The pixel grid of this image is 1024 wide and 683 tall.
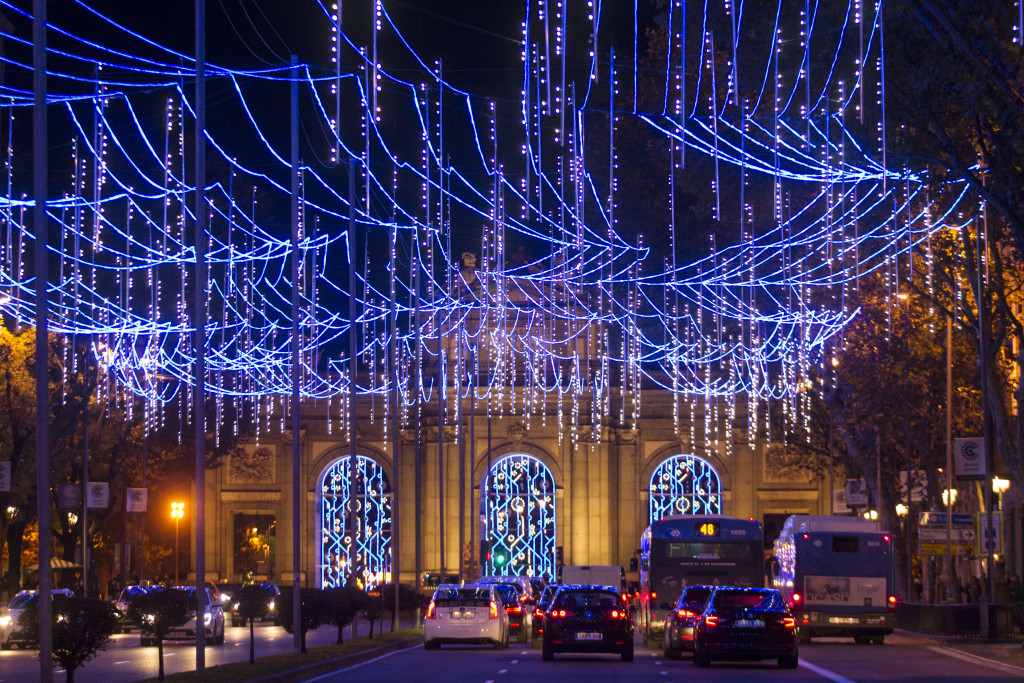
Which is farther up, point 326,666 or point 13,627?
point 326,666

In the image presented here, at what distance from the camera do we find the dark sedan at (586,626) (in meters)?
27.1

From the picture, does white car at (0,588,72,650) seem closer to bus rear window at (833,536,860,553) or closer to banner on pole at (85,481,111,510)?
banner on pole at (85,481,111,510)

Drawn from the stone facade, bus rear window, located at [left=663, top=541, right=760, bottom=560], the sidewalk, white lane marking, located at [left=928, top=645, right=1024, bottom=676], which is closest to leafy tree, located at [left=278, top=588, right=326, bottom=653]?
bus rear window, located at [left=663, top=541, right=760, bottom=560]

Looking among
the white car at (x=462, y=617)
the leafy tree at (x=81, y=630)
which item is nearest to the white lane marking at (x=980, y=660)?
the white car at (x=462, y=617)

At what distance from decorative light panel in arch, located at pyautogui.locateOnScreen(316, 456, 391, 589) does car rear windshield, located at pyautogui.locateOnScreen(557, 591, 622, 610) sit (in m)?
42.5

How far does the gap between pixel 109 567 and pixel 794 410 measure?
32.1 m

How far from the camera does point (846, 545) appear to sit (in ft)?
112

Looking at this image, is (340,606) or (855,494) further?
(855,494)

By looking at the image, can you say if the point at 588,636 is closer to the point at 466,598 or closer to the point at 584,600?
the point at 584,600

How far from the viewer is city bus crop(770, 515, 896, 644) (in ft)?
111

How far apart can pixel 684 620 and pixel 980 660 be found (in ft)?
17.5

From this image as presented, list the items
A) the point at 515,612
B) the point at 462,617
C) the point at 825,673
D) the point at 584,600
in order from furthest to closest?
the point at 515,612
the point at 462,617
the point at 584,600
the point at 825,673

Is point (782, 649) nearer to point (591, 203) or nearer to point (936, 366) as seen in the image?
point (936, 366)

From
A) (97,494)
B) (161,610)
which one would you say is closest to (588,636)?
(161,610)
